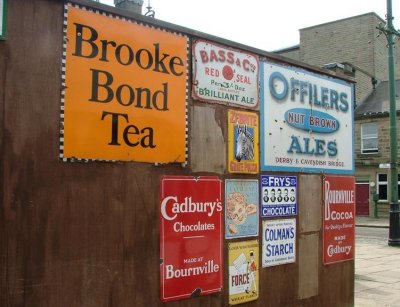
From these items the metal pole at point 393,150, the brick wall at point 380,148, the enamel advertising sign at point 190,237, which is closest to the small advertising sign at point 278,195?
the enamel advertising sign at point 190,237

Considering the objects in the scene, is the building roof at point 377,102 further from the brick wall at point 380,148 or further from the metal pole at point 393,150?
the metal pole at point 393,150

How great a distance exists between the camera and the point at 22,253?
3.33 m

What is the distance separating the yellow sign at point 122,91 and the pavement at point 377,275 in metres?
4.70

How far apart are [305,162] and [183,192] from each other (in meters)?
1.91

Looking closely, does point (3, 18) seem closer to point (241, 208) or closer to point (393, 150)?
point (241, 208)

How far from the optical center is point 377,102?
3159cm

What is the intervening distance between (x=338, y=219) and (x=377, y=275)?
461cm

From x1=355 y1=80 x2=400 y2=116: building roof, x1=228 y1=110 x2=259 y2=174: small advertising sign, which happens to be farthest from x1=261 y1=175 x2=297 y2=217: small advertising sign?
x1=355 y1=80 x2=400 y2=116: building roof

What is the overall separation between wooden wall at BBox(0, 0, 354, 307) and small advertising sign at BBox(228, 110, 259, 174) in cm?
67

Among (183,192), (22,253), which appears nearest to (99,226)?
(22,253)

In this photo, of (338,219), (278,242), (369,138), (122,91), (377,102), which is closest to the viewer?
(122,91)

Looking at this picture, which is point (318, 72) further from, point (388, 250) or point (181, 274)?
point (388, 250)

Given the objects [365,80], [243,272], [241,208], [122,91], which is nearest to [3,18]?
[122,91]

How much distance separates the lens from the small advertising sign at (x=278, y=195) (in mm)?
5090
